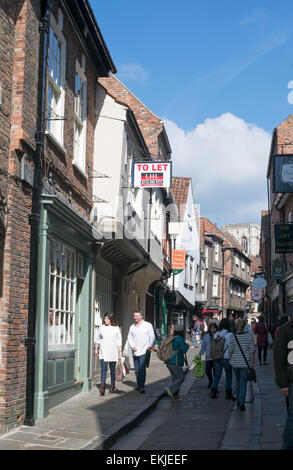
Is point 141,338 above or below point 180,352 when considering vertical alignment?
above

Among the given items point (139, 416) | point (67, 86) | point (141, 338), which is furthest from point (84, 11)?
point (139, 416)

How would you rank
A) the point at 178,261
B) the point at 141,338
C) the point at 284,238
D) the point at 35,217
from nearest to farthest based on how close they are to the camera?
the point at 35,217, the point at 141,338, the point at 284,238, the point at 178,261

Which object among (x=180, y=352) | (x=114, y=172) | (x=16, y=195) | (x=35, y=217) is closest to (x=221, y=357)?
(x=180, y=352)

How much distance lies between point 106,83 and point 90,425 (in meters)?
17.6

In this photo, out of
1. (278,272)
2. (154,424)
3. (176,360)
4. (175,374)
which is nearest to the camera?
(154,424)

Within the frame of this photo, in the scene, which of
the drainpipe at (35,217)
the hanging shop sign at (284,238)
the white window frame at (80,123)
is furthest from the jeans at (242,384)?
the hanging shop sign at (284,238)

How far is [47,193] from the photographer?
9945 mm

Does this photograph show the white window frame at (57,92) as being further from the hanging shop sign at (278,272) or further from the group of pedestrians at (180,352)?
the hanging shop sign at (278,272)

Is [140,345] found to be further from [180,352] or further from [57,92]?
[57,92]

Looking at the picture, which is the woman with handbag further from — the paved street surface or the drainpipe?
the drainpipe

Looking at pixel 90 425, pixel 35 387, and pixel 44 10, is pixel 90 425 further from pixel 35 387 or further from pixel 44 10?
pixel 44 10

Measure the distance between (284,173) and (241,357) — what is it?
12426 millimetres

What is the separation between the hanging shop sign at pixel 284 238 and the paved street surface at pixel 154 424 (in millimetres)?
9953

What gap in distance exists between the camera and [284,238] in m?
23.1
